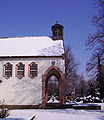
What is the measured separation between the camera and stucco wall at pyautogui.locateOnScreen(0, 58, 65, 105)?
22.0 meters

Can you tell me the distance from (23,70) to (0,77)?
328 centimetres

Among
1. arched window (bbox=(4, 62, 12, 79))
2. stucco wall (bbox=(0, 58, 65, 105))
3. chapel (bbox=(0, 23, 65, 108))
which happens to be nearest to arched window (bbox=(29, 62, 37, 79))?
chapel (bbox=(0, 23, 65, 108))

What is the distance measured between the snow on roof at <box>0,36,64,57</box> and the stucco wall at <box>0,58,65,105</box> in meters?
1.19

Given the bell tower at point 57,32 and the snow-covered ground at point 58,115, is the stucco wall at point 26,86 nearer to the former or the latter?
the bell tower at point 57,32

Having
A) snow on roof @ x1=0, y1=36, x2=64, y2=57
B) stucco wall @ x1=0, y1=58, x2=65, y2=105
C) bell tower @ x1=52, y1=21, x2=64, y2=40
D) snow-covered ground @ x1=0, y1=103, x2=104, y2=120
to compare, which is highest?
bell tower @ x1=52, y1=21, x2=64, y2=40

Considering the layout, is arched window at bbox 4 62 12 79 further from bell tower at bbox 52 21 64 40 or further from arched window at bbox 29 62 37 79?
bell tower at bbox 52 21 64 40

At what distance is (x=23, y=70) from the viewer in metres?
23.1

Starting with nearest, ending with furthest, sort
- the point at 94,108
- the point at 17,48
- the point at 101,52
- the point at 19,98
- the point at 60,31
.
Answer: the point at 101,52 → the point at 94,108 → the point at 19,98 → the point at 17,48 → the point at 60,31

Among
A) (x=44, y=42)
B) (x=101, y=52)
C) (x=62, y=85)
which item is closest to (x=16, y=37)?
(x=44, y=42)

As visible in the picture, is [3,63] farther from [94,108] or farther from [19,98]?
[94,108]

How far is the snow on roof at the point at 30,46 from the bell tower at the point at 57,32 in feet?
2.69

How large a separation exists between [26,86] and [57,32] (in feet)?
33.7

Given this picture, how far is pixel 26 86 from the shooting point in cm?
2241

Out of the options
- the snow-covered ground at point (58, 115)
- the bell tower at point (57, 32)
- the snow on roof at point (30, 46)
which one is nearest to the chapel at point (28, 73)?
the snow on roof at point (30, 46)
